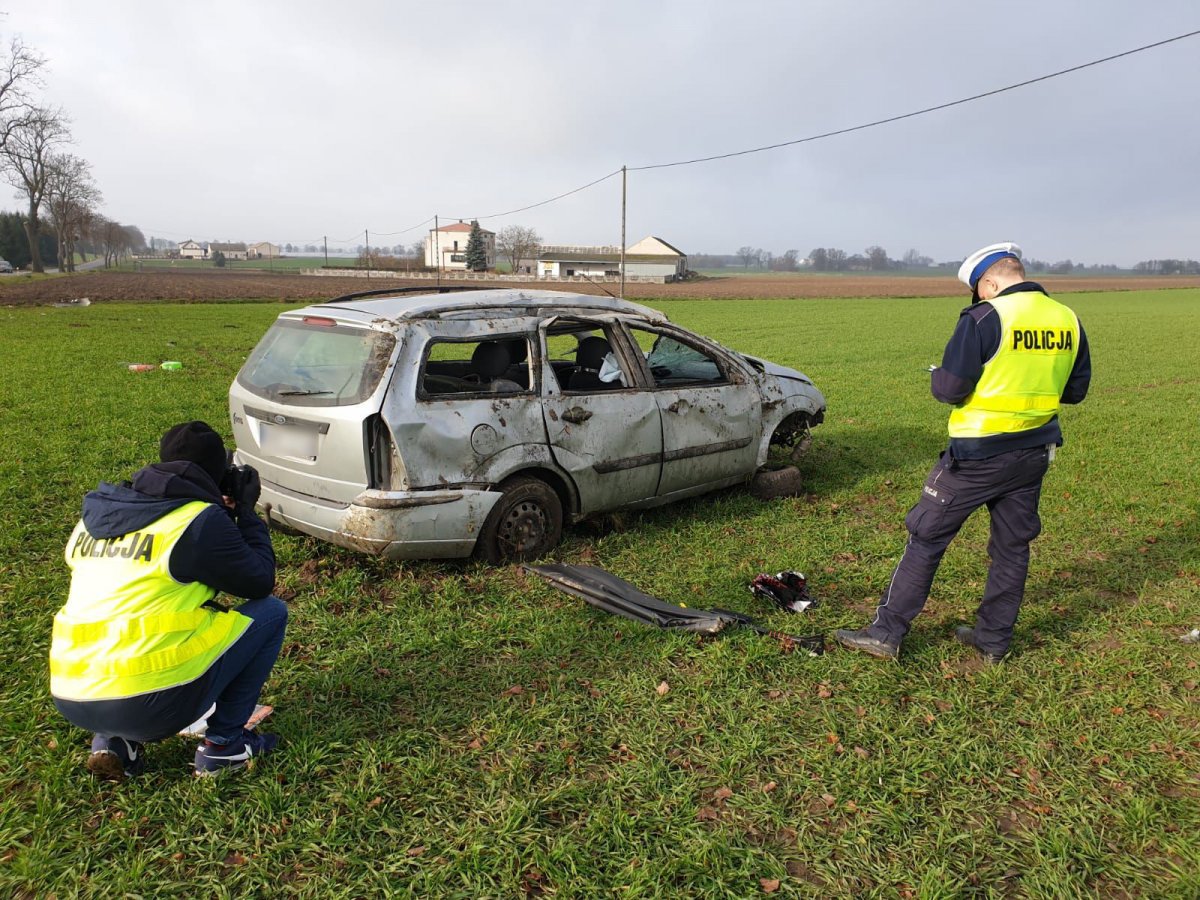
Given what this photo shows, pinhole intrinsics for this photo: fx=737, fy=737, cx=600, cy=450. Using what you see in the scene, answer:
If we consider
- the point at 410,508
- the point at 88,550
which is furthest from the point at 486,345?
the point at 88,550

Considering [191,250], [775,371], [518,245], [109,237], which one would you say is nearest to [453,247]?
[518,245]

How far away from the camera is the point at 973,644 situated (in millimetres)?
3979

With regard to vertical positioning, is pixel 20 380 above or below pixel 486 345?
below

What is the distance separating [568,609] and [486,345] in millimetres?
1919

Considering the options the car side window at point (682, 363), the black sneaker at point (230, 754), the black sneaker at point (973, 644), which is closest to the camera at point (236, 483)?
the black sneaker at point (230, 754)

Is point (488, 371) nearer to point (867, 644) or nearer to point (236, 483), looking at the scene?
point (236, 483)

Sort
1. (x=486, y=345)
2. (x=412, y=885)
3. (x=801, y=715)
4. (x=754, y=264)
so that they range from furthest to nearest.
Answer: (x=754, y=264), (x=486, y=345), (x=801, y=715), (x=412, y=885)

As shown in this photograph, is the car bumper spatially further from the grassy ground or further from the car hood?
the car hood

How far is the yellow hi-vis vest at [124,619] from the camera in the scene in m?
2.41

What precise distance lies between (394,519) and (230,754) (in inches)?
60.1

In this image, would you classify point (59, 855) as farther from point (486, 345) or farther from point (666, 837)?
point (486, 345)

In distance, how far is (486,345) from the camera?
199 inches

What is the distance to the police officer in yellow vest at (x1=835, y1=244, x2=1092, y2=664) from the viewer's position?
137 inches

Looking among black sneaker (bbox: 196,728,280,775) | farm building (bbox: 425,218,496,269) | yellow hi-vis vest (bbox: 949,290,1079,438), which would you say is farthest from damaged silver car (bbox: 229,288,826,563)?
farm building (bbox: 425,218,496,269)
